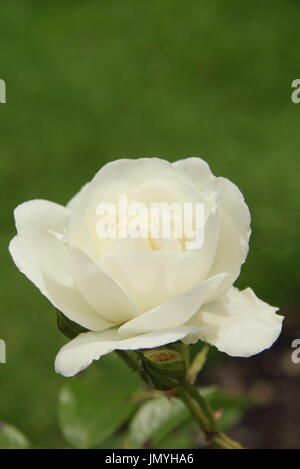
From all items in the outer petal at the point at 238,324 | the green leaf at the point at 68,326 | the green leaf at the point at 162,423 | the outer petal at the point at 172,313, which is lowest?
the green leaf at the point at 162,423

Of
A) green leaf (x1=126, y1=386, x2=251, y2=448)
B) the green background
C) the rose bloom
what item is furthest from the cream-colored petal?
the green background

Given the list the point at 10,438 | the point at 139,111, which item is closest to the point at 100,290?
the point at 10,438

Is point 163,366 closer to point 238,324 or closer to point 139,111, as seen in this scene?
point 238,324

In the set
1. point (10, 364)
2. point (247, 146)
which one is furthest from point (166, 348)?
point (247, 146)

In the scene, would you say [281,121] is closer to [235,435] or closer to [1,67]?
[1,67]

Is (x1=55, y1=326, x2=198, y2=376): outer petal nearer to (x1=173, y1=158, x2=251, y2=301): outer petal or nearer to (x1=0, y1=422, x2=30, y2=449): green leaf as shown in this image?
(x1=173, y1=158, x2=251, y2=301): outer petal

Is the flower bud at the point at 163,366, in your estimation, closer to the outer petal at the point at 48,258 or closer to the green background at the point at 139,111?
the outer petal at the point at 48,258

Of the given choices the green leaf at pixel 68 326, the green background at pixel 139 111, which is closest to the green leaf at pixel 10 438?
the green leaf at pixel 68 326
